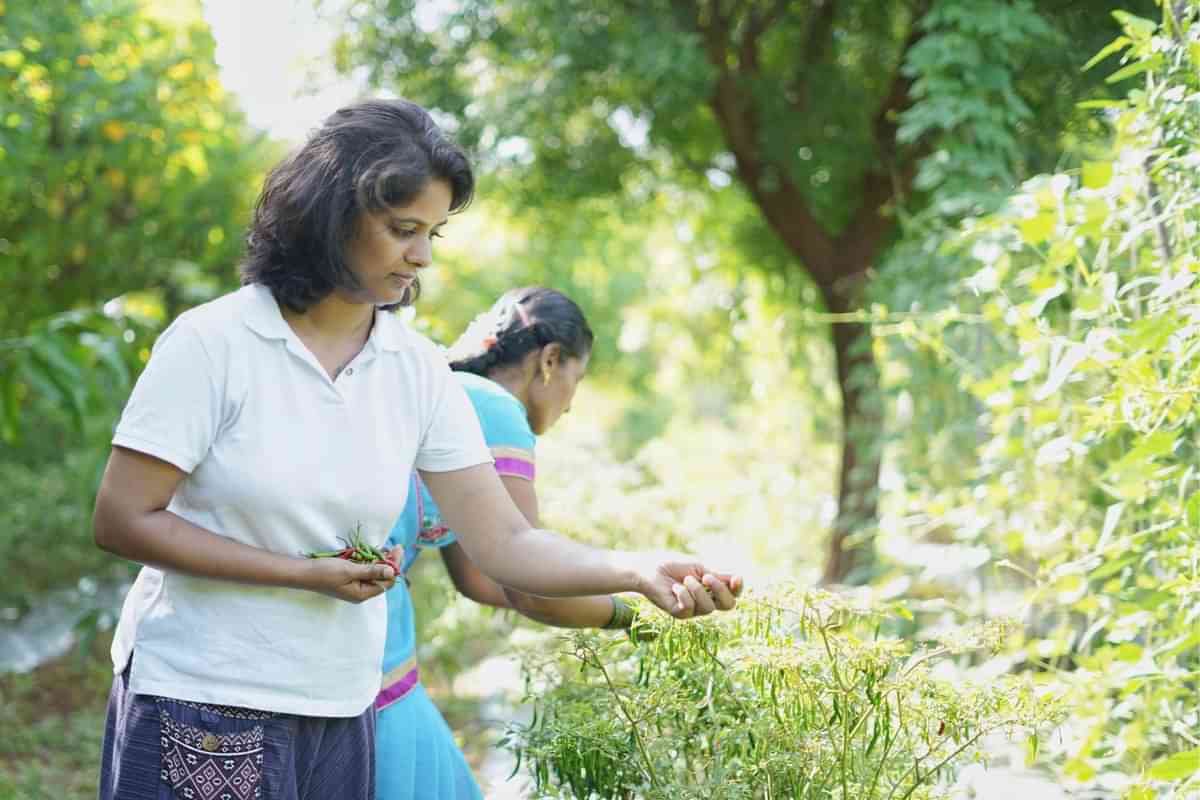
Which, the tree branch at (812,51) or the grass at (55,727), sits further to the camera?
the tree branch at (812,51)

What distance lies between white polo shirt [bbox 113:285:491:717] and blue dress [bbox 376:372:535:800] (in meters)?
0.33

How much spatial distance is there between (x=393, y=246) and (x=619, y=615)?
0.72m

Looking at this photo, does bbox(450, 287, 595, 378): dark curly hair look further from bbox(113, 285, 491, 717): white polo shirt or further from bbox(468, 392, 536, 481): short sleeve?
bbox(113, 285, 491, 717): white polo shirt

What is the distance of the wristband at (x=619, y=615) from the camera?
2.05 meters

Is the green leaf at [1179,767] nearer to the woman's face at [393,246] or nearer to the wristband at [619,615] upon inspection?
the wristband at [619,615]

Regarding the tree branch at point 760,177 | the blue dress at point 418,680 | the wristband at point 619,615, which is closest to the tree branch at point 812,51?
the tree branch at point 760,177

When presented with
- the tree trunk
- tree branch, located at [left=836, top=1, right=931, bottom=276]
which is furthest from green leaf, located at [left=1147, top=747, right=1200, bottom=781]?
tree branch, located at [left=836, top=1, right=931, bottom=276]

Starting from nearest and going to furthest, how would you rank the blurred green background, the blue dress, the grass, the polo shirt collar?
the polo shirt collar, the blue dress, the blurred green background, the grass

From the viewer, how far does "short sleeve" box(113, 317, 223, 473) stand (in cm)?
150

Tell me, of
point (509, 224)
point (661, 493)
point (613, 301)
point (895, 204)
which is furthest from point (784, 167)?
point (613, 301)

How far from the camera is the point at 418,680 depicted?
2131mm

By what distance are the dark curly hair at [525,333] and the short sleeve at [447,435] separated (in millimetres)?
553

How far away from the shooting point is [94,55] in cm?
509

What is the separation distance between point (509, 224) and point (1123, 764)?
14.0 ft
